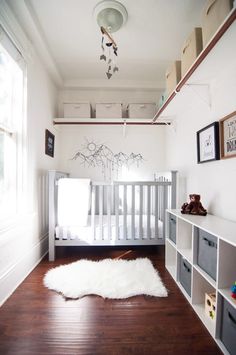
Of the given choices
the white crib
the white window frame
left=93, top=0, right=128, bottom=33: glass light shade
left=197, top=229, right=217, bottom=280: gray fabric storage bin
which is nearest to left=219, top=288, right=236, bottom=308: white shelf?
left=197, top=229, right=217, bottom=280: gray fabric storage bin

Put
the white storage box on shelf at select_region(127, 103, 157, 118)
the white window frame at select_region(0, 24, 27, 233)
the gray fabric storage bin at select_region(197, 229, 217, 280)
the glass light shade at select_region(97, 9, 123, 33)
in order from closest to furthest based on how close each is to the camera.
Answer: the gray fabric storage bin at select_region(197, 229, 217, 280)
the glass light shade at select_region(97, 9, 123, 33)
the white window frame at select_region(0, 24, 27, 233)
the white storage box on shelf at select_region(127, 103, 157, 118)

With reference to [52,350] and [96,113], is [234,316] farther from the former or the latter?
[96,113]

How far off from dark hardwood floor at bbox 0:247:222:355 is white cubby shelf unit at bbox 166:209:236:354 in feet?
0.21

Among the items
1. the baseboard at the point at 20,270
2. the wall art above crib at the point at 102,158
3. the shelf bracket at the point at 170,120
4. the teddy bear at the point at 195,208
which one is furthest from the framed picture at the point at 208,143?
the baseboard at the point at 20,270

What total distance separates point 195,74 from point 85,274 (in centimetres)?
188

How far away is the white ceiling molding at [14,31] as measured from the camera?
1.45 metres

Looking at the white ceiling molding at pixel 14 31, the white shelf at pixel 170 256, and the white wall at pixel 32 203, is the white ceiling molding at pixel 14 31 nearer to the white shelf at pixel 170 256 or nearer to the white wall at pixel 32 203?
the white wall at pixel 32 203

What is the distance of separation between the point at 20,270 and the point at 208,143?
1.94 m

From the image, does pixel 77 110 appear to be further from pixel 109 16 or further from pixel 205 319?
pixel 205 319

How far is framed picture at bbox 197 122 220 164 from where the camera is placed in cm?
157

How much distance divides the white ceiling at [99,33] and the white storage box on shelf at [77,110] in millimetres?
391

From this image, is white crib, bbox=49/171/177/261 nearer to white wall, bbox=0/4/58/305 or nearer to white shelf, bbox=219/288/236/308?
white wall, bbox=0/4/58/305

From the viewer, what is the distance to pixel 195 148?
2027 millimetres

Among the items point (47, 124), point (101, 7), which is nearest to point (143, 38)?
point (101, 7)
